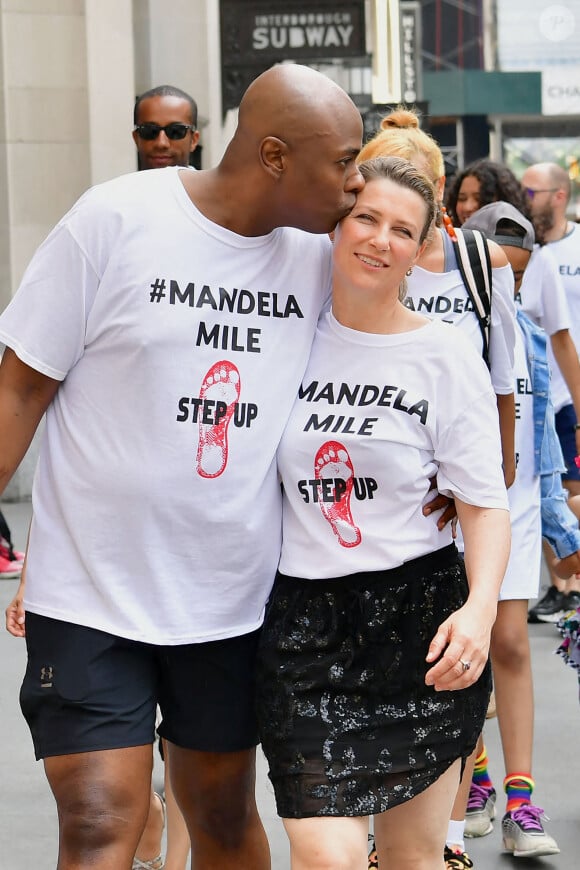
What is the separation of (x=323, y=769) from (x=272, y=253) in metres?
1.11

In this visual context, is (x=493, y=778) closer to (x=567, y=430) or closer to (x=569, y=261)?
(x=567, y=430)

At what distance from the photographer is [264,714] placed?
128 inches

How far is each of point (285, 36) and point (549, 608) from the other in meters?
7.07

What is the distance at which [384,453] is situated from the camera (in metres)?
3.15

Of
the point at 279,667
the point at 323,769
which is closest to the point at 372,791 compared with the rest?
the point at 323,769

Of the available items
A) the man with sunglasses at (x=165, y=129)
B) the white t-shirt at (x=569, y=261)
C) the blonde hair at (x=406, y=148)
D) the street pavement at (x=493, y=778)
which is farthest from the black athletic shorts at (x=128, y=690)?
the white t-shirt at (x=569, y=261)

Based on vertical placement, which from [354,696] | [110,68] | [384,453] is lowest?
[354,696]

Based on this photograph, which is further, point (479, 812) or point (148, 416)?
point (479, 812)

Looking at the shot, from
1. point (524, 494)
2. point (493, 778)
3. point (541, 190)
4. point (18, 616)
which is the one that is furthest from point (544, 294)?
point (18, 616)

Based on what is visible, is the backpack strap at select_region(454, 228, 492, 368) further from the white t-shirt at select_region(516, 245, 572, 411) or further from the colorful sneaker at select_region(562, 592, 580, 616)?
the colorful sneaker at select_region(562, 592, 580, 616)

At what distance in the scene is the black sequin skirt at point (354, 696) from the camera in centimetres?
317

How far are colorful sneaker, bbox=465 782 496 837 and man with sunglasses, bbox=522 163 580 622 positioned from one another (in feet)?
9.55

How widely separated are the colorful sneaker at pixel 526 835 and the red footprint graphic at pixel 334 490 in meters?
1.99

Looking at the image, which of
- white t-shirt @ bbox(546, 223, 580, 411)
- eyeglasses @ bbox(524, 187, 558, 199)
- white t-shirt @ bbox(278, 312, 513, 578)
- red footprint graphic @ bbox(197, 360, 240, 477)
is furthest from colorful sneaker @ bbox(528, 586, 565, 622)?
red footprint graphic @ bbox(197, 360, 240, 477)
